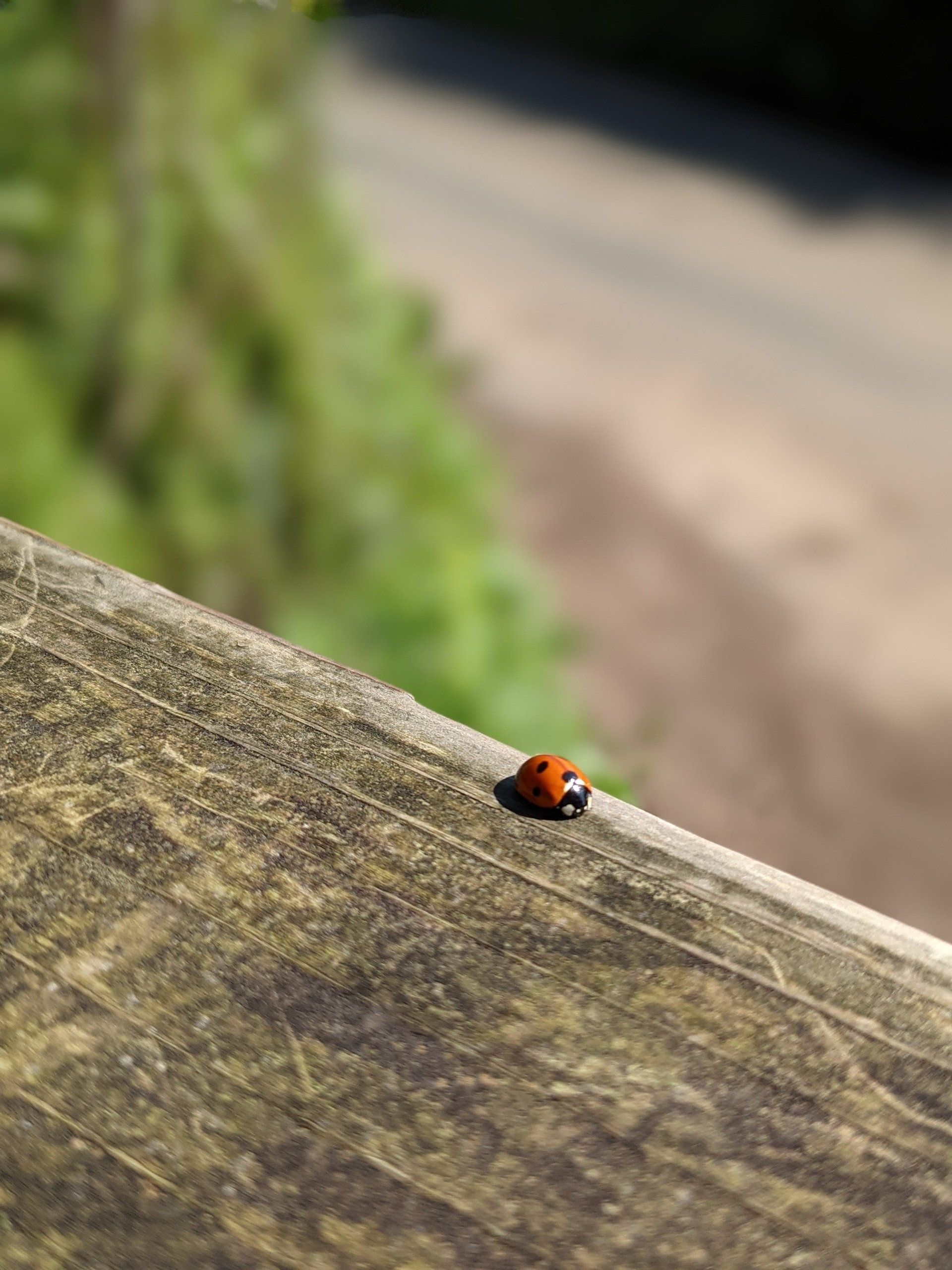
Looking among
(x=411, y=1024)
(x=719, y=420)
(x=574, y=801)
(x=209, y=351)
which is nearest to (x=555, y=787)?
(x=574, y=801)

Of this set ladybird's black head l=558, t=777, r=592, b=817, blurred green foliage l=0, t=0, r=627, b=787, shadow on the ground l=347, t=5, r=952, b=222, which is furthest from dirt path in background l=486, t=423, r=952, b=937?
shadow on the ground l=347, t=5, r=952, b=222

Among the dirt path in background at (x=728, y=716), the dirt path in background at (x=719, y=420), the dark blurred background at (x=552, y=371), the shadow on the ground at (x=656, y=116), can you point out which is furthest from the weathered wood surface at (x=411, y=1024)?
the shadow on the ground at (x=656, y=116)

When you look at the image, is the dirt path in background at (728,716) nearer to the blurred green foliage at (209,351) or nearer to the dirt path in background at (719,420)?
the dirt path in background at (719,420)

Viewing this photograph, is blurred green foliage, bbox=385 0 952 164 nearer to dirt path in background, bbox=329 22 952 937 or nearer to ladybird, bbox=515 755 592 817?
dirt path in background, bbox=329 22 952 937

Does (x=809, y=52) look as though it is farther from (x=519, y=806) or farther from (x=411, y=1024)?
(x=411, y=1024)

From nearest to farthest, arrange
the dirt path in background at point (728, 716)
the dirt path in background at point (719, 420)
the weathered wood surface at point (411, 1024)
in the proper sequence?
the weathered wood surface at point (411, 1024) < the dirt path in background at point (728, 716) < the dirt path in background at point (719, 420)

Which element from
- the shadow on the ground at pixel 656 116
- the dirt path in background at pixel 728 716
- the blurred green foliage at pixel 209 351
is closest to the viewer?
the blurred green foliage at pixel 209 351

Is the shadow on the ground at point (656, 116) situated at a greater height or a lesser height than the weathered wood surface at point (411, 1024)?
greater
